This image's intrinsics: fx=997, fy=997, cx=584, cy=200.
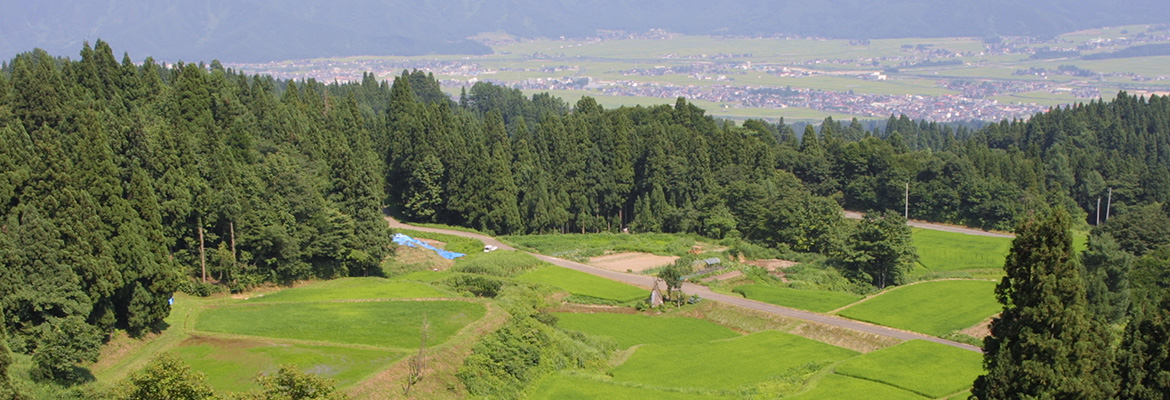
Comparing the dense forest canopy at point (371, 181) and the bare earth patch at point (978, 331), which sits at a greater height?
the dense forest canopy at point (371, 181)

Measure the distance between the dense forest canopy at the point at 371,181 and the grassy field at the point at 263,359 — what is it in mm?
3211

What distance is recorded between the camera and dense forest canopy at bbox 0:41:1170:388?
36438 mm

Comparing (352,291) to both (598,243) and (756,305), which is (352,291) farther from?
(598,243)

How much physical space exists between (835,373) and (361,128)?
2272 inches

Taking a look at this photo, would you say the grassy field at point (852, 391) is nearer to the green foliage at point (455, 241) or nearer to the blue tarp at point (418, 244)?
the blue tarp at point (418, 244)

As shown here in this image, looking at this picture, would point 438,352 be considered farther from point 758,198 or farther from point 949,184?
→ point 949,184

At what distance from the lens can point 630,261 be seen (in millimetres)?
68812

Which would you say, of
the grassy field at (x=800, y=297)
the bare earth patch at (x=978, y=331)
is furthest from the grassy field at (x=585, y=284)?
the bare earth patch at (x=978, y=331)

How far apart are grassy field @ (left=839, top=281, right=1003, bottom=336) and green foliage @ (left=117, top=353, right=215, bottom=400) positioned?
3383 centimetres

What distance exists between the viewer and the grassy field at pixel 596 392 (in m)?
35.1

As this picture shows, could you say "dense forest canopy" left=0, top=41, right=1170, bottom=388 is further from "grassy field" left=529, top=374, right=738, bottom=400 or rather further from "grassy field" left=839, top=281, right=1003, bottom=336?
"grassy field" left=529, top=374, right=738, bottom=400

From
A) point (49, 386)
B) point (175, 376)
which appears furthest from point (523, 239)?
point (175, 376)

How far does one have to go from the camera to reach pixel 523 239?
254 ft

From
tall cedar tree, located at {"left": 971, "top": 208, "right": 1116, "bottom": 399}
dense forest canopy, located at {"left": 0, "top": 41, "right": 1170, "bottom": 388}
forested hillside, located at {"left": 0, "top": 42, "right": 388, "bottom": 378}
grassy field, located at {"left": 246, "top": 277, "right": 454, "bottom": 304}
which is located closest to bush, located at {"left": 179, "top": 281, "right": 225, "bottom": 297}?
forested hillside, located at {"left": 0, "top": 42, "right": 388, "bottom": 378}
